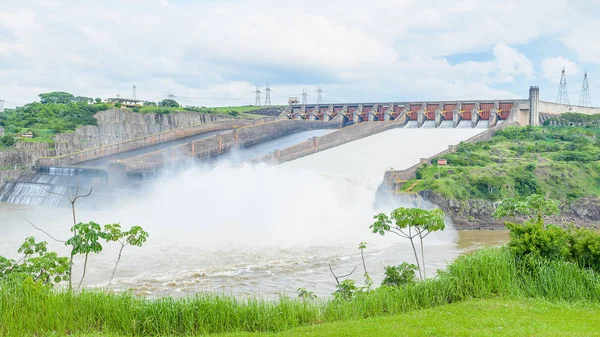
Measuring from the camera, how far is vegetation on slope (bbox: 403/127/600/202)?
2934 centimetres

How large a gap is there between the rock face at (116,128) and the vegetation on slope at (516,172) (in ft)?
83.6

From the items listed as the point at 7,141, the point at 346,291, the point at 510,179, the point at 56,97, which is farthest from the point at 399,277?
the point at 56,97

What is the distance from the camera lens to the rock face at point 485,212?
27.6 meters

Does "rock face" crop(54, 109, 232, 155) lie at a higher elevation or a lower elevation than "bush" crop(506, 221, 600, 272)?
higher

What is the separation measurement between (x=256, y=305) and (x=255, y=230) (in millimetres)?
14500

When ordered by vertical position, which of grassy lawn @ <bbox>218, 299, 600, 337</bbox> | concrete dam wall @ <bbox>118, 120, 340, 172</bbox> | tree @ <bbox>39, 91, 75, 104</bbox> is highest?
tree @ <bbox>39, 91, 75, 104</bbox>

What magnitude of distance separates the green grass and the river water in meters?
5.26

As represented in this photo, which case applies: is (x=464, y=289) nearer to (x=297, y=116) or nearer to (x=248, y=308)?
(x=248, y=308)

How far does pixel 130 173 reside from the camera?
32969 millimetres

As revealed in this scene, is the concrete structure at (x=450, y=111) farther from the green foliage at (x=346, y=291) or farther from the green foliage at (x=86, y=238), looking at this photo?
the green foliage at (x=86, y=238)

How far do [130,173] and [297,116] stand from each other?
28078mm

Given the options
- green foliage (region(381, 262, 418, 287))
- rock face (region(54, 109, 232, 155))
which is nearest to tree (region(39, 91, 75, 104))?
rock face (region(54, 109, 232, 155))

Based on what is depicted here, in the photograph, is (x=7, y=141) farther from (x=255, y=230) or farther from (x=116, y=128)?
(x=255, y=230)

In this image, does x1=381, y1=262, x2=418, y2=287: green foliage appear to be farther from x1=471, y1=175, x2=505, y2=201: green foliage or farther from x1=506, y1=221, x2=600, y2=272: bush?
x1=471, y1=175, x2=505, y2=201: green foliage
